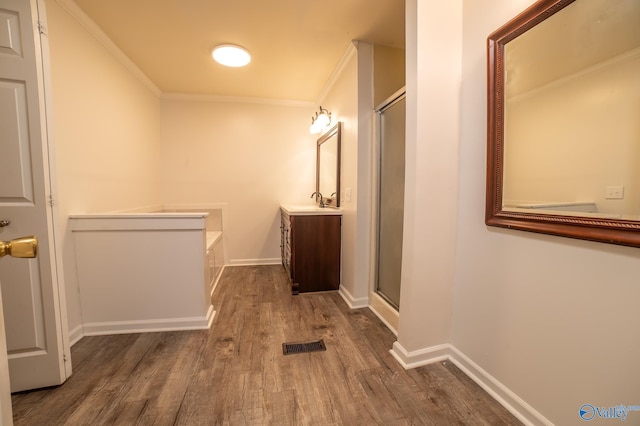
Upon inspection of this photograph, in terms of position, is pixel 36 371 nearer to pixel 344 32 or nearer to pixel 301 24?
pixel 301 24

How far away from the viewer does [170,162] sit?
3.56 meters

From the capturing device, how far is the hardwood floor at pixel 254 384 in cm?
122

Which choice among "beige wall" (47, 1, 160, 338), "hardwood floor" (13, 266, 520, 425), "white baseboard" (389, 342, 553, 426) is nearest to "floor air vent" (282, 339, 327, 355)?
"hardwood floor" (13, 266, 520, 425)

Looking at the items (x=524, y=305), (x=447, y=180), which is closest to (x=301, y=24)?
(x=447, y=180)

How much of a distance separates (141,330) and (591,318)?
2.71 m

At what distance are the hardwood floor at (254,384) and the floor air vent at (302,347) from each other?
4 centimetres

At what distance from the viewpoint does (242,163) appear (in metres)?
3.72

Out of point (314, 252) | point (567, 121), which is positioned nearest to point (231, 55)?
point (314, 252)

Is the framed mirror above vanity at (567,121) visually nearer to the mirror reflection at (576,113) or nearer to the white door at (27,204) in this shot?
the mirror reflection at (576,113)

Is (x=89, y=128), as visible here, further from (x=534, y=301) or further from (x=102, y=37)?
(x=534, y=301)

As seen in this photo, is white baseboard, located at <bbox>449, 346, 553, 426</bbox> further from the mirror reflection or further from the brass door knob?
the brass door knob

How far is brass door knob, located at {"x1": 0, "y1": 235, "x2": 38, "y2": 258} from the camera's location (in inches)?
22.3
